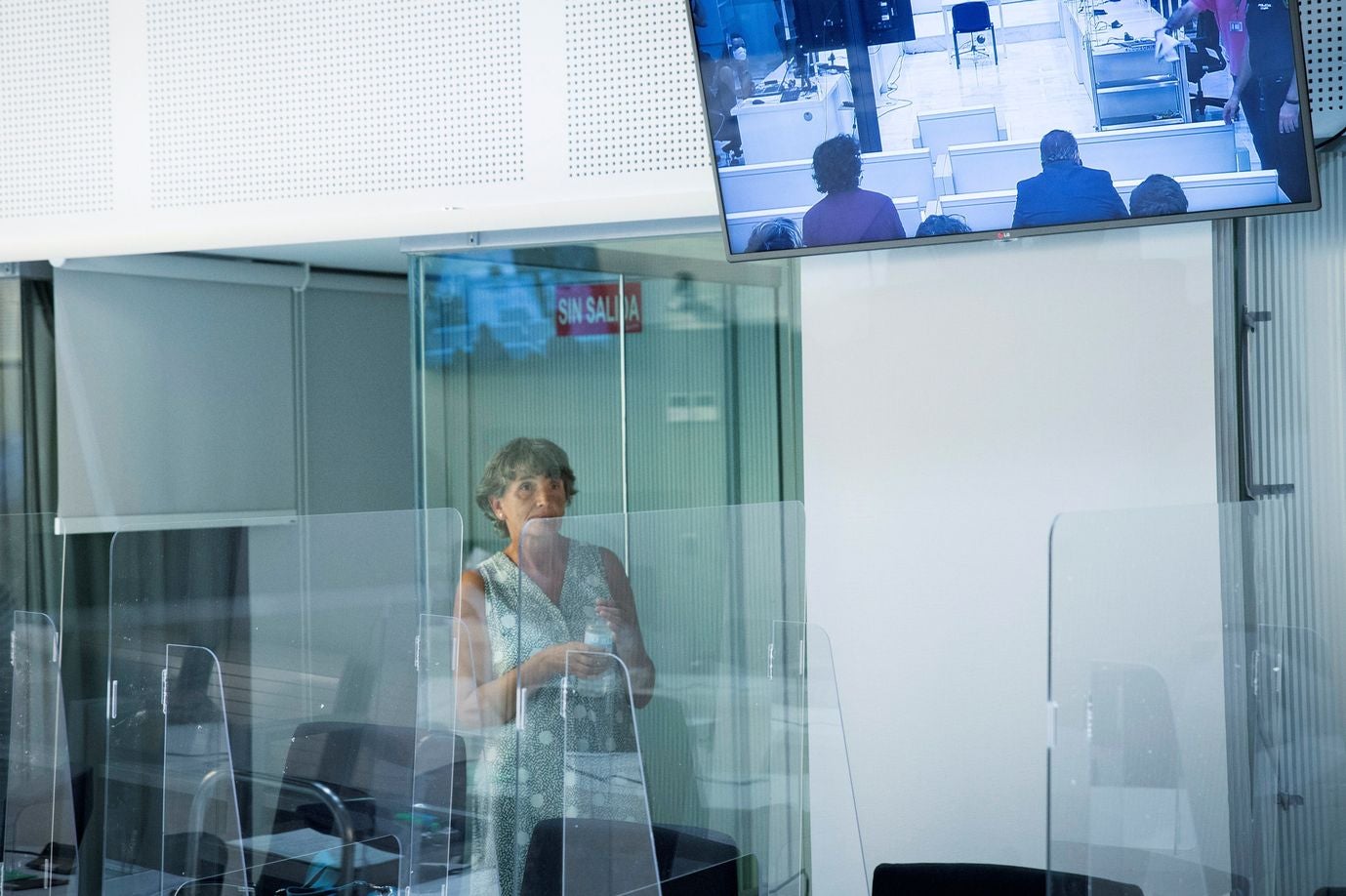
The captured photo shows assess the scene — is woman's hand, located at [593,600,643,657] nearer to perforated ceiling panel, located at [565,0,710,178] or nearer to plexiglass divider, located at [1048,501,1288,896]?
plexiglass divider, located at [1048,501,1288,896]

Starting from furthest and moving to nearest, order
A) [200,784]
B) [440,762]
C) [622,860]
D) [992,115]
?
[992,115] < [200,784] < [440,762] < [622,860]

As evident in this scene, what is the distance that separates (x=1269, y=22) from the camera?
271 centimetres

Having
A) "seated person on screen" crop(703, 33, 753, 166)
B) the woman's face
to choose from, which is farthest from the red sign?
"seated person on screen" crop(703, 33, 753, 166)

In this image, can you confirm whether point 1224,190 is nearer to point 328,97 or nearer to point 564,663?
point 564,663

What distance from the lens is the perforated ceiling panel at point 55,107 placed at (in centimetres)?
405

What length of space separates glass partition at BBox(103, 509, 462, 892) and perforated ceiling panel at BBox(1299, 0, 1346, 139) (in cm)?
228

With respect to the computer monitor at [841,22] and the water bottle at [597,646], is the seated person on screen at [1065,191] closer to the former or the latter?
the computer monitor at [841,22]

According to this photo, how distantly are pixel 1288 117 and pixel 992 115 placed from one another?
25.1 inches

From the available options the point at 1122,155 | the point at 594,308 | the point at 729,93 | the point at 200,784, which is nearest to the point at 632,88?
the point at 729,93

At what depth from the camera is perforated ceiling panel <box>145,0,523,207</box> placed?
3.65 metres

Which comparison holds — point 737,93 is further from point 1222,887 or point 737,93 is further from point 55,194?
point 55,194

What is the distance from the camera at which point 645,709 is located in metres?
2.48

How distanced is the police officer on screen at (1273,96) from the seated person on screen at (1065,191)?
0.30 meters

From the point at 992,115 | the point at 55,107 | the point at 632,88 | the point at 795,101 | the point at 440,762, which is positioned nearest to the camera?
the point at 440,762
